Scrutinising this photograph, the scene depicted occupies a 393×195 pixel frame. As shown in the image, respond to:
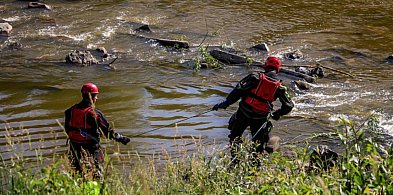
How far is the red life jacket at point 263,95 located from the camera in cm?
843

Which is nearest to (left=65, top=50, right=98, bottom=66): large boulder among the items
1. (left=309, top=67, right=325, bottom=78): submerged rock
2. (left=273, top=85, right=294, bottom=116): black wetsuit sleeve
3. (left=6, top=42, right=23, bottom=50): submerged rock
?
(left=6, top=42, right=23, bottom=50): submerged rock

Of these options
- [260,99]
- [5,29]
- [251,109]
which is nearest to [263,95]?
[260,99]

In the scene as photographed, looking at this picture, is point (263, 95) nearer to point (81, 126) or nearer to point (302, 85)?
point (81, 126)

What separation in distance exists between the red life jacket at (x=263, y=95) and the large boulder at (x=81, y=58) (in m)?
6.64

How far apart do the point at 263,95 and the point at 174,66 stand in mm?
6102

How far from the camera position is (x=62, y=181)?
486 centimetres

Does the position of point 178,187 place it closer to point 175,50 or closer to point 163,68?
point 163,68

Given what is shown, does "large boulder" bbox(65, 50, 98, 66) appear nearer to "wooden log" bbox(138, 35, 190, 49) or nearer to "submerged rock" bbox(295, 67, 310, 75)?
"wooden log" bbox(138, 35, 190, 49)

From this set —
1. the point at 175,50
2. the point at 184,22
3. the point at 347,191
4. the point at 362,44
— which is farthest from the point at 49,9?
the point at 347,191

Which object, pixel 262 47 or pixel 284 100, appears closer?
pixel 284 100

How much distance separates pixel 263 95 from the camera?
27.8ft

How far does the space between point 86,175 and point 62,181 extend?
96 centimetres

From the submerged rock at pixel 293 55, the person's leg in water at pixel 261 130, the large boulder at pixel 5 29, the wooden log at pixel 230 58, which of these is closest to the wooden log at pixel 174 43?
the wooden log at pixel 230 58

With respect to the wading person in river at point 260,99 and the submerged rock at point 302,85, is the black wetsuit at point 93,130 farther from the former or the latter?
the submerged rock at point 302,85
